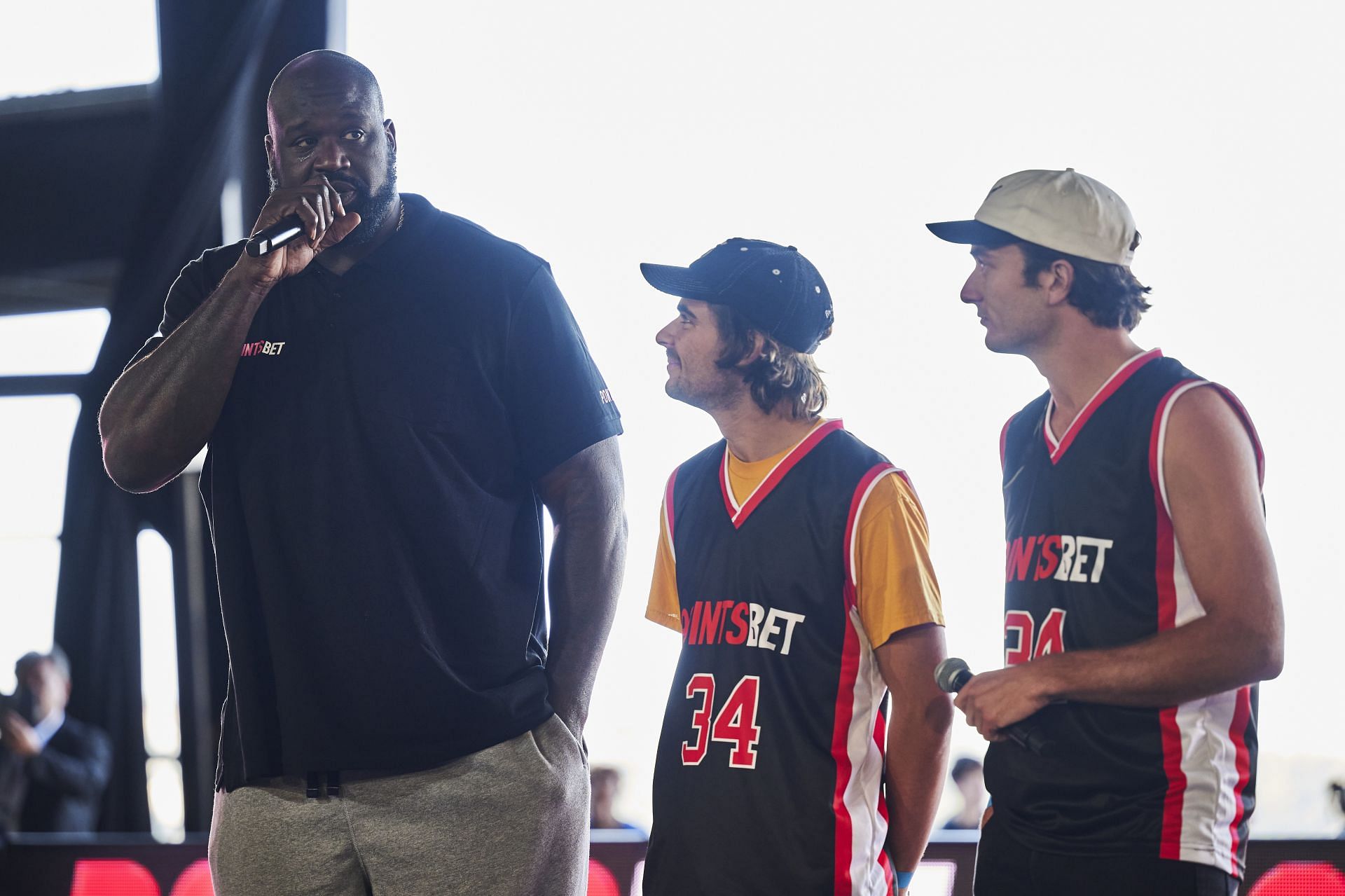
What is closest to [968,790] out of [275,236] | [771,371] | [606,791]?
[606,791]

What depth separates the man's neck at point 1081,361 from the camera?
1552 mm

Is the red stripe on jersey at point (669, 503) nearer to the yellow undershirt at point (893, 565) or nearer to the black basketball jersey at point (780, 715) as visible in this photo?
the black basketball jersey at point (780, 715)

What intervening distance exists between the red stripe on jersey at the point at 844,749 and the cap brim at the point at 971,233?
508mm

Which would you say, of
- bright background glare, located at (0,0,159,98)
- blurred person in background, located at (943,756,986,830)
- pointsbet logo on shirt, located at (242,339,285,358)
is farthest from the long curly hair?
bright background glare, located at (0,0,159,98)

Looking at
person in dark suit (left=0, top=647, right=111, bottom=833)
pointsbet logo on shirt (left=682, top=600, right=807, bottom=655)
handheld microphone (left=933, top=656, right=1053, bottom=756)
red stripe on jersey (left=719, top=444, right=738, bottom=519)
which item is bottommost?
person in dark suit (left=0, top=647, right=111, bottom=833)

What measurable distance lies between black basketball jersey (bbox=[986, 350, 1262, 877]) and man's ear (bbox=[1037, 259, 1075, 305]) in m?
0.13

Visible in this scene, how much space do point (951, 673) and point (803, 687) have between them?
24cm

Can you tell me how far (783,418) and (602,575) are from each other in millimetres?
522

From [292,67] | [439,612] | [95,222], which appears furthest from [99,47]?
[439,612]

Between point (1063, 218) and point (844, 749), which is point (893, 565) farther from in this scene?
point (1063, 218)

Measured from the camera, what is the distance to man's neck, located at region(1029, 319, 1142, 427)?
5.09 feet

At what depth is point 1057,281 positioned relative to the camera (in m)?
1.59

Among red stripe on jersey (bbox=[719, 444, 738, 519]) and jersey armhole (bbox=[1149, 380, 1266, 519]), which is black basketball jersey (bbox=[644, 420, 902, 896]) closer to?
red stripe on jersey (bbox=[719, 444, 738, 519])

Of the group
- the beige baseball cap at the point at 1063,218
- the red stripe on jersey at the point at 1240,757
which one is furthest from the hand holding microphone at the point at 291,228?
the red stripe on jersey at the point at 1240,757
